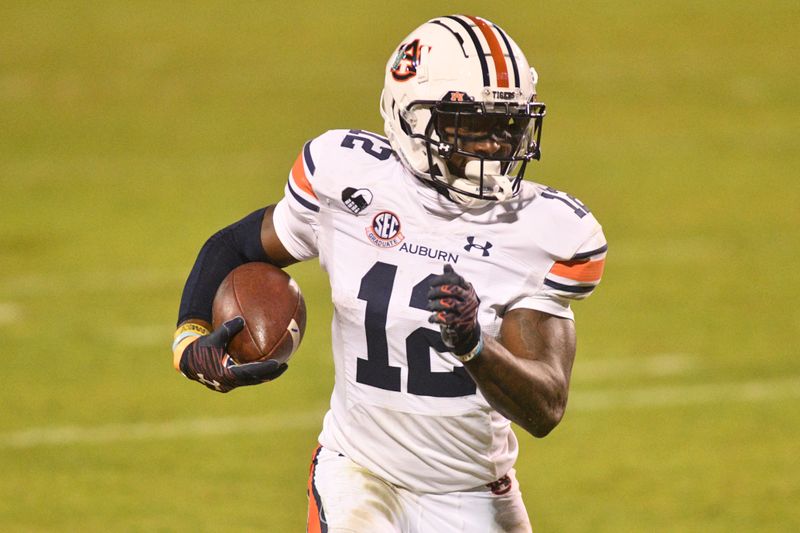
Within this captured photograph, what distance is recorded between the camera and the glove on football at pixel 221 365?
13.0 ft

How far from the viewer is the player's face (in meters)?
3.98

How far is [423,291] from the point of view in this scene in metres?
4.00

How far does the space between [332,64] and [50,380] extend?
32.2ft

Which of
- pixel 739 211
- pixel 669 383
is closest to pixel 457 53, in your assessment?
pixel 669 383

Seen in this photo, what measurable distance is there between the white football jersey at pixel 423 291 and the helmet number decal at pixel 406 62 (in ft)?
0.88

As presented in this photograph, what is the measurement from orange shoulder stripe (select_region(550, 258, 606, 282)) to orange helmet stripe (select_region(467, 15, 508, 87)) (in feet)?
1.75

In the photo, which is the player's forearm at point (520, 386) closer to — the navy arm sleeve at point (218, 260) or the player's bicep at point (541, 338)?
the player's bicep at point (541, 338)

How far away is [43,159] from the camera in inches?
526

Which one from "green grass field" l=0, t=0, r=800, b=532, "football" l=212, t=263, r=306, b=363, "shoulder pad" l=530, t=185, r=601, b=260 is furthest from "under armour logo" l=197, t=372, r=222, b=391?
"green grass field" l=0, t=0, r=800, b=532

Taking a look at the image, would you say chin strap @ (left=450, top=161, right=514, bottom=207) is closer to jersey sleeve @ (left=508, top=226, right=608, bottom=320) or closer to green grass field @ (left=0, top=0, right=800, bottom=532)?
jersey sleeve @ (left=508, top=226, right=608, bottom=320)

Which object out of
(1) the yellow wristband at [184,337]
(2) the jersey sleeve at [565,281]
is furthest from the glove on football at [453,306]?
(1) the yellow wristband at [184,337]

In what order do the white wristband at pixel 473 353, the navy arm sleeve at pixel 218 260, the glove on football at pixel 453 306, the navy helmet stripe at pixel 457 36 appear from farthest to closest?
the navy arm sleeve at pixel 218 260 < the navy helmet stripe at pixel 457 36 < the white wristband at pixel 473 353 < the glove on football at pixel 453 306

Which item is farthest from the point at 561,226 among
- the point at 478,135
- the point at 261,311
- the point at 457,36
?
the point at 261,311

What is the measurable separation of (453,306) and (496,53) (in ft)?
3.15
